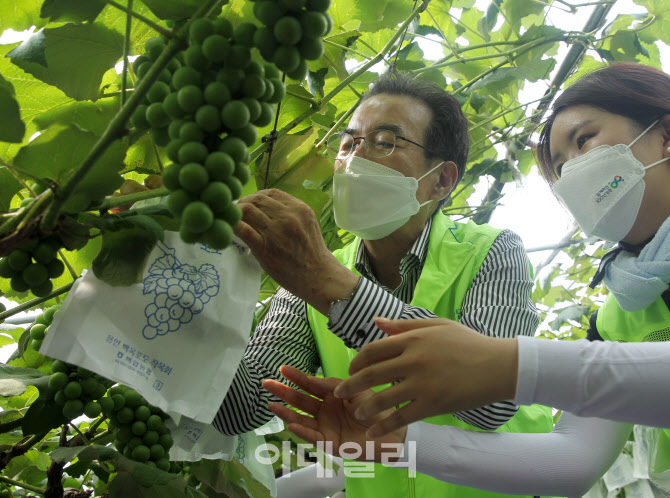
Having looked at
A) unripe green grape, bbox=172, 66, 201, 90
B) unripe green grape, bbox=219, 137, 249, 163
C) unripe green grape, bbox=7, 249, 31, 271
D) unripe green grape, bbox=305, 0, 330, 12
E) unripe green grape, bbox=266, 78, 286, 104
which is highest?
unripe green grape, bbox=305, 0, 330, 12

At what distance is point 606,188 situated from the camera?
162 cm

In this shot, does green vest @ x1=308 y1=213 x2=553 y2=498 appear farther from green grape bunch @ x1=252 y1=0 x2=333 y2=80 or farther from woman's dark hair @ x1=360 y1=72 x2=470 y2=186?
green grape bunch @ x1=252 y1=0 x2=333 y2=80

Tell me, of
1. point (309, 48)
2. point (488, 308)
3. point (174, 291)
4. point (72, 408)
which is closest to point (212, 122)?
point (309, 48)

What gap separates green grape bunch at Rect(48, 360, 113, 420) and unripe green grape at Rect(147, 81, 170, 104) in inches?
22.1

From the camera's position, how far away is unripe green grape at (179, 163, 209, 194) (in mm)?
442

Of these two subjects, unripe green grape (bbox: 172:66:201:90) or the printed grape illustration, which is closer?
unripe green grape (bbox: 172:66:201:90)

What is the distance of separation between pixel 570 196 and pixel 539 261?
2232 mm

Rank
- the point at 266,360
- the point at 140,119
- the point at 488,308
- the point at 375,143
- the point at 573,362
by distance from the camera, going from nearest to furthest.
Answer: the point at 140,119, the point at 573,362, the point at 488,308, the point at 266,360, the point at 375,143

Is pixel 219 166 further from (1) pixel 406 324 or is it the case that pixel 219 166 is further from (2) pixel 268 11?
(1) pixel 406 324

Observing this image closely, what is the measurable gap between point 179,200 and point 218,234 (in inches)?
1.6

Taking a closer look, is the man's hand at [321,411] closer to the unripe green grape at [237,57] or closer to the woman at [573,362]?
the woman at [573,362]

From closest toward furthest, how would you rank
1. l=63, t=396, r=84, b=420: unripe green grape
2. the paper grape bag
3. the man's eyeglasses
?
the paper grape bag
l=63, t=396, r=84, b=420: unripe green grape
the man's eyeglasses

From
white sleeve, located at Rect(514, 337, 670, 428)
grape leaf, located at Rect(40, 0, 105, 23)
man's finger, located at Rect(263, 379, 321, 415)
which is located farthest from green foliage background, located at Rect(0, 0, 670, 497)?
white sleeve, located at Rect(514, 337, 670, 428)

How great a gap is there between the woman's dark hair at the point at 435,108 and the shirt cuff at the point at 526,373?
0.94m
